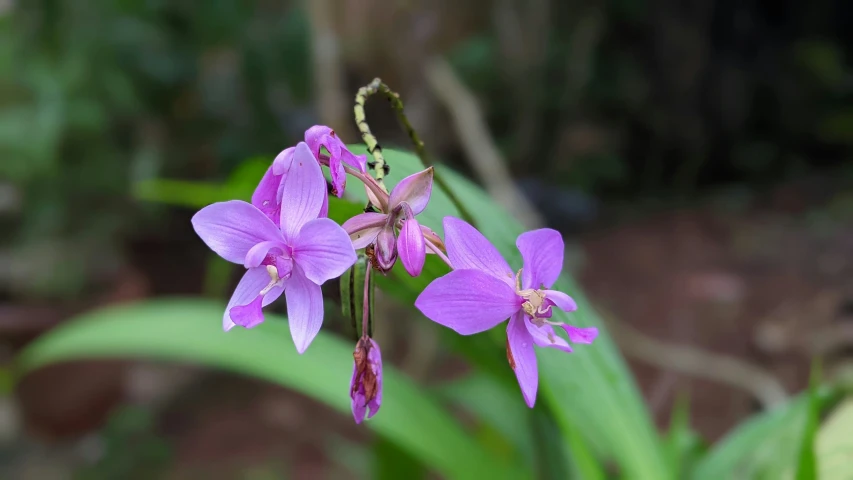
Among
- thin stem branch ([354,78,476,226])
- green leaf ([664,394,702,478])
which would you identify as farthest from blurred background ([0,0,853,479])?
thin stem branch ([354,78,476,226])

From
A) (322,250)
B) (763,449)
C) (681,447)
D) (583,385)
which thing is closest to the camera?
(322,250)

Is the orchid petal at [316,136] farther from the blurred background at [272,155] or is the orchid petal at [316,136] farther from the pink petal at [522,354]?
the blurred background at [272,155]

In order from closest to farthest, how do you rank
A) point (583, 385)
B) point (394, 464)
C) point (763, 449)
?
1. point (583, 385)
2. point (763, 449)
3. point (394, 464)

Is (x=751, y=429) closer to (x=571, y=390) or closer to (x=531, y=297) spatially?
(x=571, y=390)

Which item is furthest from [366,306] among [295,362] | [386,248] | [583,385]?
[295,362]

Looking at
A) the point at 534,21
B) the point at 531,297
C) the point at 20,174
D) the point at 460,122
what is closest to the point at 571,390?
the point at 531,297

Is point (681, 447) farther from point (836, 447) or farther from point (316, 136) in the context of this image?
point (316, 136)
